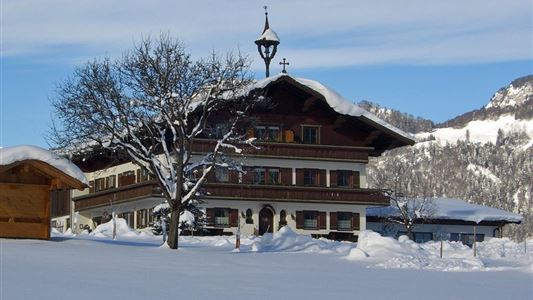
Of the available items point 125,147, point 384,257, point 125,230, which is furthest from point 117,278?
point 125,230

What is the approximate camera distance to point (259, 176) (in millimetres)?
56250

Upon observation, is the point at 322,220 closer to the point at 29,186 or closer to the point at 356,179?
the point at 356,179

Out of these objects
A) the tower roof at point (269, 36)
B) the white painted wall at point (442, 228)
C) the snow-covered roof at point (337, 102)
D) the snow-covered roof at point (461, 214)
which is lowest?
the white painted wall at point (442, 228)

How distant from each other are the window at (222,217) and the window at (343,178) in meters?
6.97

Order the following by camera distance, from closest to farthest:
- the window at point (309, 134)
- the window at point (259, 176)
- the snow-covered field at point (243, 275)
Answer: the snow-covered field at point (243, 275) < the window at point (259, 176) < the window at point (309, 134)

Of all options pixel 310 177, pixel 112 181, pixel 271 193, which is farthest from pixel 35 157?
pixel 112 181

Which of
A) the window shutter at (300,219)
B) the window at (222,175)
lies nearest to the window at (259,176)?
the window at (222,175)

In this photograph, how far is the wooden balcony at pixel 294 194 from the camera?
54906 millimetres

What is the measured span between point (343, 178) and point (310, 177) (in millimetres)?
2079

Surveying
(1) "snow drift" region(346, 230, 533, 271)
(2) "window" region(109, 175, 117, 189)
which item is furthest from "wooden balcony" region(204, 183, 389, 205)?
(1) "snow drift" region(346, 230, 533, 271)

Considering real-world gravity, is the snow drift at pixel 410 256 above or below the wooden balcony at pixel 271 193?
below

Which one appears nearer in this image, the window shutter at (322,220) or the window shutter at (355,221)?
the window shutter at (322,220)

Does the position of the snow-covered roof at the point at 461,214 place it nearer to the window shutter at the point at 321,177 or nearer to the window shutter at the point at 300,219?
the window shutter at the point at 321,177

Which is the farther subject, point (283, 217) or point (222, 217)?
point (283, 217)
